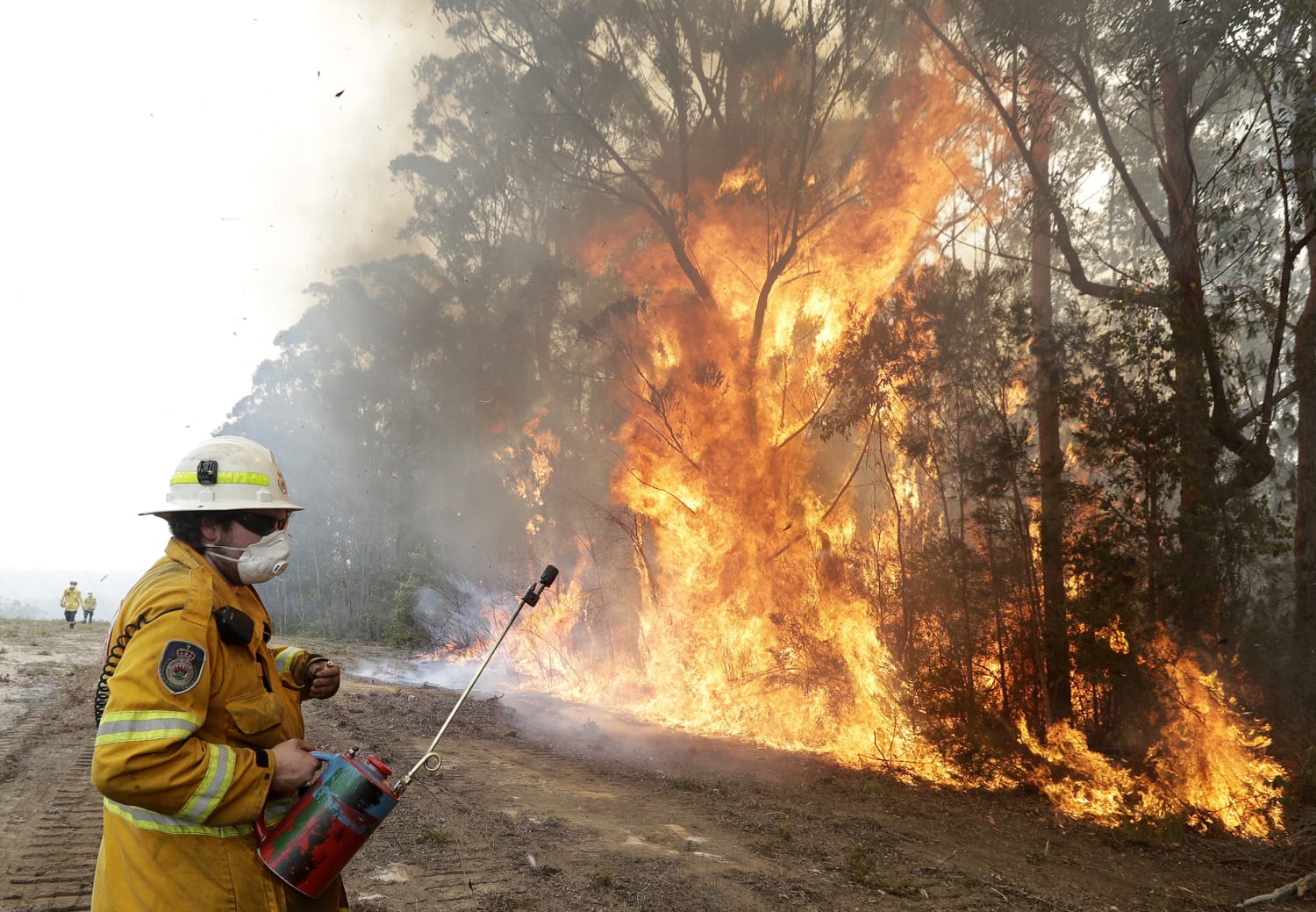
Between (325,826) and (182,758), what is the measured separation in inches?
19.6

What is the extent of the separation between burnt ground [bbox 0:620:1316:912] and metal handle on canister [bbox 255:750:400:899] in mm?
2916

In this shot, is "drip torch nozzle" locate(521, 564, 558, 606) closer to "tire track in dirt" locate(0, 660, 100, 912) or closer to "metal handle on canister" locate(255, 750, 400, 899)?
"metal handle on canister" locate(255, 750, 400, 899)

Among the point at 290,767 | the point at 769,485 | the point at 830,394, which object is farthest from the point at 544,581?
the point at 830,394

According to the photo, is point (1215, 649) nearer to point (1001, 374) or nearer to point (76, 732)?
point (1001, 374)

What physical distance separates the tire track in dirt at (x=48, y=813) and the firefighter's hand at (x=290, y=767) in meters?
3.67

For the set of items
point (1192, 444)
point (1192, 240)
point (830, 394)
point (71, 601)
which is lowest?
point (71, 601)

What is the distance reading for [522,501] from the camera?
23.8m

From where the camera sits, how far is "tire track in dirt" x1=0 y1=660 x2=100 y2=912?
16.3 ft

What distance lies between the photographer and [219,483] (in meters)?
2.68

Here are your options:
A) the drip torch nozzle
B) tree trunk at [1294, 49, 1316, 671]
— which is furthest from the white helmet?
tree trunk at [1294, 49, 1316, 671]

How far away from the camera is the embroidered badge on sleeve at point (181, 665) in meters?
2.23

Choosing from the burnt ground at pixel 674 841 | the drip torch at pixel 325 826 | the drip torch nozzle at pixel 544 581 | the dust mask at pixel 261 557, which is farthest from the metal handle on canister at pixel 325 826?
the burnt ground at pixel 674 841

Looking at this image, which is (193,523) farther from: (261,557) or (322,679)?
(322,679)

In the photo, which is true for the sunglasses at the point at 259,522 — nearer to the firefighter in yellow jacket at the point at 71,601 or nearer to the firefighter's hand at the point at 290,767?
the firefighter's hand at the point at 290,767
